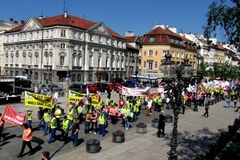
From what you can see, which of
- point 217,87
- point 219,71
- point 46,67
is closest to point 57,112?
point 217,87

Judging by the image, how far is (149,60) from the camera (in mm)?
77750

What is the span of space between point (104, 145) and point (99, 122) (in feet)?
7.39

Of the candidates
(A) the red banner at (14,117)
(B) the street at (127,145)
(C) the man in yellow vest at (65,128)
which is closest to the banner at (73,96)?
(B) the street at (127,145)

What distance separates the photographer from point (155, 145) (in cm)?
1669

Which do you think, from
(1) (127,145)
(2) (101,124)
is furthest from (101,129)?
(1) (127,145)

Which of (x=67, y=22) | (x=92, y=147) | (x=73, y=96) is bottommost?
(x=92, y=147)

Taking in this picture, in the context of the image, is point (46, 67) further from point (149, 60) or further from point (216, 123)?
point (216, 123)

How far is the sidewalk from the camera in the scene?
47.3ft

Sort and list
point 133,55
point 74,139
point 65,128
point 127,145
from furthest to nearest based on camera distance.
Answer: point 133,55, point 127,145, point 65,128, point 74,139

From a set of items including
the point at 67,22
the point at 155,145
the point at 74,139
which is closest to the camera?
the point at 74,139

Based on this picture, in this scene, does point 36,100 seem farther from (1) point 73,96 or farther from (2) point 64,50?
(2) point 64,50

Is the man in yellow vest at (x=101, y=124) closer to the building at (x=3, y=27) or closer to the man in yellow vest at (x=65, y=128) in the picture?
the man in yellow vest at (x=65, y=128)

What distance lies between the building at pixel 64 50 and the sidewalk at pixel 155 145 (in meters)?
36.5

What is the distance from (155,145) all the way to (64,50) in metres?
44.9
